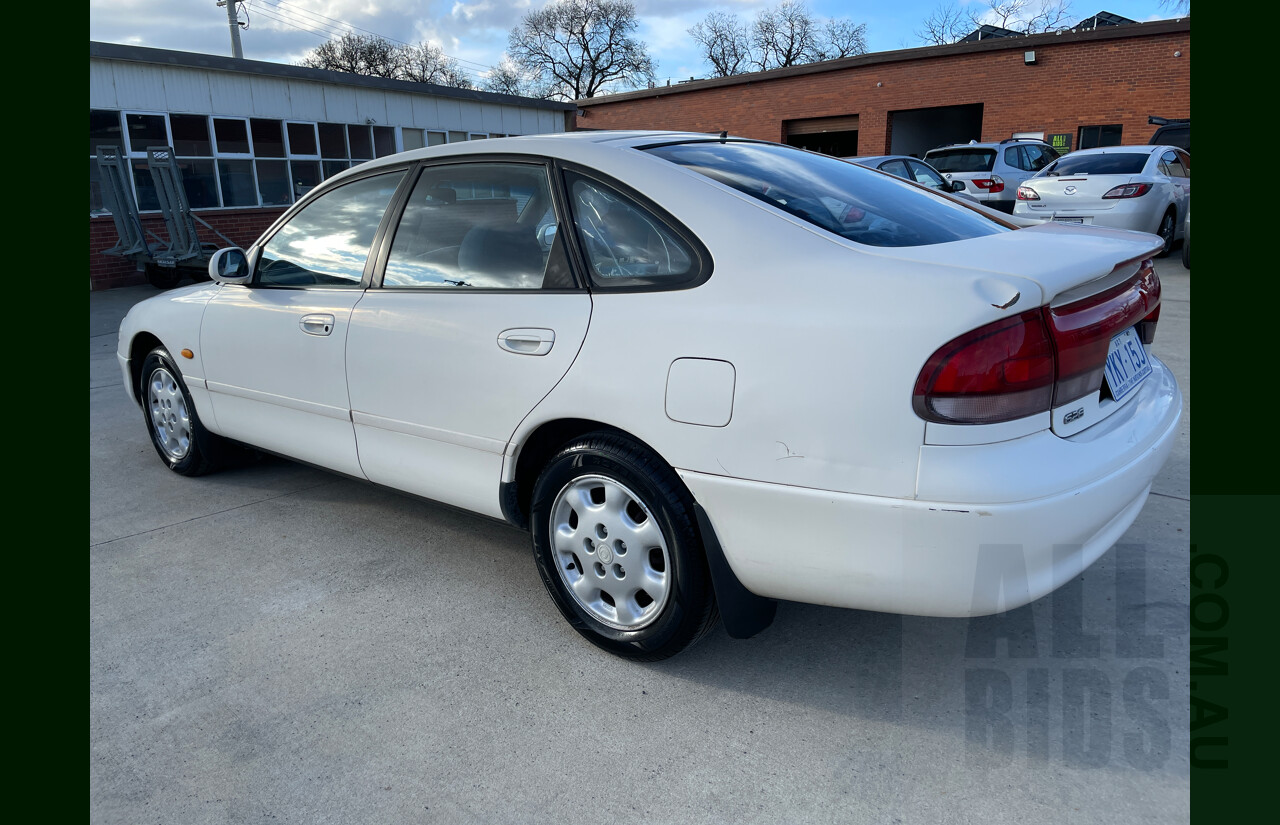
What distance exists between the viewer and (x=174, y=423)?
14.6ft

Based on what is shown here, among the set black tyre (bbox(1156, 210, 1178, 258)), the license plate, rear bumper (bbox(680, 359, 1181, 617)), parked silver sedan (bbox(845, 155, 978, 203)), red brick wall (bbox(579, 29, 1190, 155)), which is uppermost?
red brick wall (bbox(579, 29, 1190, 155))

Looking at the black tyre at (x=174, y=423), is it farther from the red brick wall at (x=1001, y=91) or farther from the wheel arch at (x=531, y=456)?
the red brick wall at (x=1001, y=91)

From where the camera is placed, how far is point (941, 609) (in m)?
2.10

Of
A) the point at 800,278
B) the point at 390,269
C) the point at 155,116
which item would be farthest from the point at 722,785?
the point at 155,116

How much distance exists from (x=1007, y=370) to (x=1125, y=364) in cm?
72

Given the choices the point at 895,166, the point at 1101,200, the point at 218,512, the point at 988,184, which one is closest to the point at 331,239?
the point at 218,512

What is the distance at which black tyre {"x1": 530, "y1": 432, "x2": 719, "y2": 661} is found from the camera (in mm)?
2404

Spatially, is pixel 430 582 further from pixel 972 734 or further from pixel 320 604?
pixel 972 734

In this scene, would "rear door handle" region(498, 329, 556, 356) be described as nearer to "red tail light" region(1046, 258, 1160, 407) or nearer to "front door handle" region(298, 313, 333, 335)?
"front door handle" region(298, 313, 333, 335)

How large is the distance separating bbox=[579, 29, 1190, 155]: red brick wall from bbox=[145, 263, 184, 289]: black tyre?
18673mm

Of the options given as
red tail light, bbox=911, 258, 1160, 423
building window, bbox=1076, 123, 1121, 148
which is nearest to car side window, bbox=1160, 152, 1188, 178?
building window, bbox=1076, 123, 1121, 148

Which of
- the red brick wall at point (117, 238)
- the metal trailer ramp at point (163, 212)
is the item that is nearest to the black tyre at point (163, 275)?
the metal trailer ramp at point (163, 212)

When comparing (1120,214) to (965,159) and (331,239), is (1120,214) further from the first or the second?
(331,239)

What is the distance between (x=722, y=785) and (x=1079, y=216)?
10.5 metres
